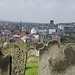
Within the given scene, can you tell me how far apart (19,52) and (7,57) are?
1.59 meters

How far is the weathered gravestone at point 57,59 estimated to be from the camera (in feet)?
19.6

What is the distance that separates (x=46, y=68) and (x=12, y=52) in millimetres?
1641

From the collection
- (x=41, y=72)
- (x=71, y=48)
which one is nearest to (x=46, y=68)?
(x=41, y=72)

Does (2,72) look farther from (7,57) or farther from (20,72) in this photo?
(20,72)

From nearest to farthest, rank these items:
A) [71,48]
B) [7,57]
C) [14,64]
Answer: [7,57] < [71,48] < [14,64]

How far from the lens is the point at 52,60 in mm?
6039

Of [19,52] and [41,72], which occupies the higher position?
[19,52]

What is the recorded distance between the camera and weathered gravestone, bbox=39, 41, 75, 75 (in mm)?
5977

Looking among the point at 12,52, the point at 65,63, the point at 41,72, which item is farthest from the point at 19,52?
the point at 65,63

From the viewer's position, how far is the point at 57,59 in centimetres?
602

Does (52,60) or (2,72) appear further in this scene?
(52,60)

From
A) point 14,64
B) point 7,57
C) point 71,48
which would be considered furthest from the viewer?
point 14,64

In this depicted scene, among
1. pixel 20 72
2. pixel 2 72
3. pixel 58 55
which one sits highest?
pixel 58 55

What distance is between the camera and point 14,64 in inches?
266
